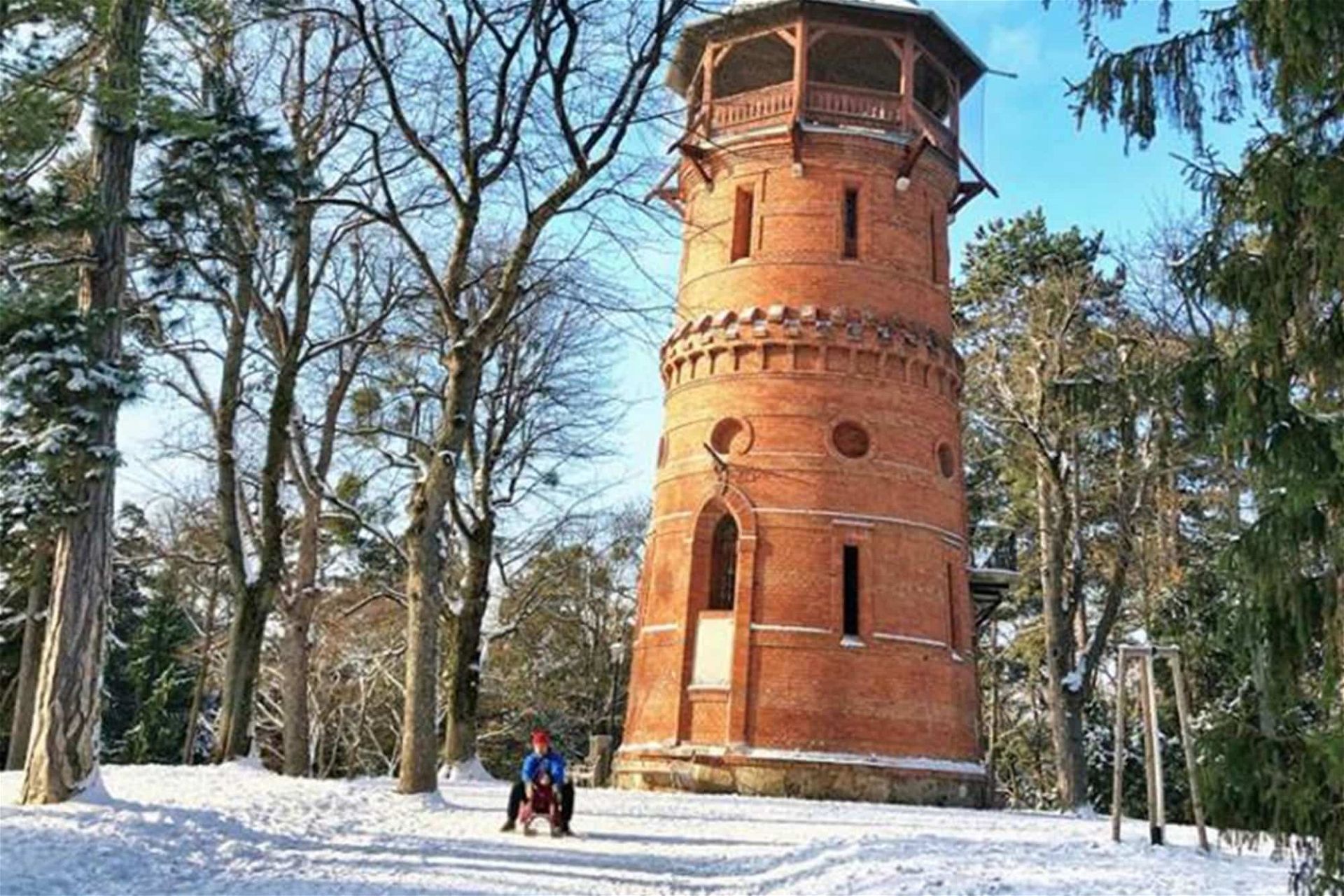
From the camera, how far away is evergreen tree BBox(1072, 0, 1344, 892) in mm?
5465

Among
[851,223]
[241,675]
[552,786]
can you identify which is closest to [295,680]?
[241,675]

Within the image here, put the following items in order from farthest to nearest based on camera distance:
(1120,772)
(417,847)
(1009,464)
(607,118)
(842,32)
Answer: (1009,464), (842,32), (607,118), (1120,772), (417,847)

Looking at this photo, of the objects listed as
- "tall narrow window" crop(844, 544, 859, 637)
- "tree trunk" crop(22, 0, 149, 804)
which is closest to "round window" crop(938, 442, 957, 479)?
"tall narrow window" crop(844, 544, 859, 637)

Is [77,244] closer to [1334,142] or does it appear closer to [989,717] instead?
[1334,142]

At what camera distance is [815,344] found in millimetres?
21203

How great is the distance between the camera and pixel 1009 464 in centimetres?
2625

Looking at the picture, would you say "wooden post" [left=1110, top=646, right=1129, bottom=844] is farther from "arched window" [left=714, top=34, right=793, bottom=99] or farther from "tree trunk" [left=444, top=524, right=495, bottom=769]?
"arched window" [left=714, top=34, right=793, bottom=99]

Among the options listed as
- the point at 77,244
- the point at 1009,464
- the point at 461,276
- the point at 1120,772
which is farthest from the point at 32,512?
the point at 1009,464

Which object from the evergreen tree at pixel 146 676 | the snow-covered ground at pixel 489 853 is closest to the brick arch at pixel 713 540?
the snow-covered ground at pixel 489 853

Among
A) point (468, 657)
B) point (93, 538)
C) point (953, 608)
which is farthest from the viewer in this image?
point (953, 608)

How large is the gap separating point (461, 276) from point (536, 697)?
26000 millimetres

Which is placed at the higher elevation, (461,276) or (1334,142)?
(461,276)

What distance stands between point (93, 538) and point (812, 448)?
1289cm

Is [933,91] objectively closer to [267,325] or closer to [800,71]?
[800,71]
